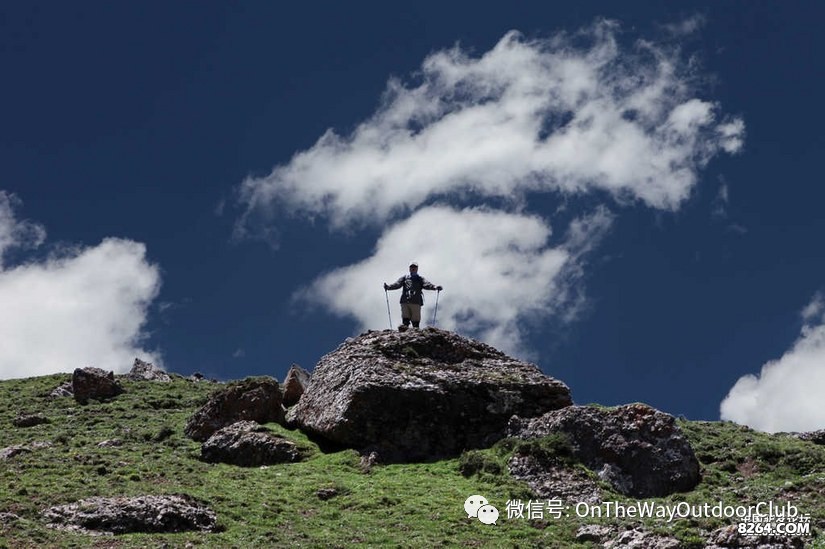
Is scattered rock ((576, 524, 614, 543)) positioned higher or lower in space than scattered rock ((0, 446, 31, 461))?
lower

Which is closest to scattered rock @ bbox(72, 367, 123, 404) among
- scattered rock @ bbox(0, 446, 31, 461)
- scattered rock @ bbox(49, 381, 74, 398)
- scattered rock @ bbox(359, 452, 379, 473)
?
scattered rock @ bbox(49, 381, 74, 398)

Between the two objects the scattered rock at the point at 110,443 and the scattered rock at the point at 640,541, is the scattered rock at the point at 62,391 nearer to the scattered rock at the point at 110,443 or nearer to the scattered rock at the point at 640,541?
the scattered rock at the point at 110,443

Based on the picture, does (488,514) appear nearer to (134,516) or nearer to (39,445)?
(134,516)

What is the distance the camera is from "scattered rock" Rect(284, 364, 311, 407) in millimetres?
46375

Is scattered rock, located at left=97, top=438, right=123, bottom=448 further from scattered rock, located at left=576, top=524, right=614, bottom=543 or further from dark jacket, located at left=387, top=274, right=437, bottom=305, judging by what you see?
scattered rock, located at left=576, top=524, right=614, bottom=543

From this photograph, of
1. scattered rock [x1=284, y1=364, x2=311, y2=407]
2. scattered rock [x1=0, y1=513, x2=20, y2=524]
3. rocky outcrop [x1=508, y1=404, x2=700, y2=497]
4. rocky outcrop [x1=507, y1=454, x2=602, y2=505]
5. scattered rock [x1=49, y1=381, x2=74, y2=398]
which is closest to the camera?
scattered rock [x1=0, y1=513, x2=20, y2=524]

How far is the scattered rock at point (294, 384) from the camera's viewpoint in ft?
152

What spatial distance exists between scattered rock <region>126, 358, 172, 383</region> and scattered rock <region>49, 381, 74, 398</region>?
483cm

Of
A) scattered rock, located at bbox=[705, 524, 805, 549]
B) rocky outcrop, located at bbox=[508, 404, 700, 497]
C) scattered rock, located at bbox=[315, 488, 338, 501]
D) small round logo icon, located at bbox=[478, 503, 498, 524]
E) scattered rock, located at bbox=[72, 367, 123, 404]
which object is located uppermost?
scattered rock, located at bbox=[72, 367, 123, 404]

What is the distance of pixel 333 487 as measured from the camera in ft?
112

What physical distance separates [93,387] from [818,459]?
38.6 meters

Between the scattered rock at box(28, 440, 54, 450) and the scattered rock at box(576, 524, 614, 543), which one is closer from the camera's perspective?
the scattered rock at box(576, 524, 614, 543)

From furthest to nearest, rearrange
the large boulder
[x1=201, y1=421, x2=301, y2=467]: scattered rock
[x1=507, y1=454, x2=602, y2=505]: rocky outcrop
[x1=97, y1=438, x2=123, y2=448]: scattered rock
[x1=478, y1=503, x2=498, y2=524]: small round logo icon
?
[x1=97, y1=438, x2=123, y2=448]: scattered rock → the large boulder → [x1=201, y1=421, x2=301, y2=467]: scattered rock → [x1=507, y1=454, x2=602, y2=505]: rocky outcrop → [x1=478, y1=503, x2=498, y2=524]: small round logo icon

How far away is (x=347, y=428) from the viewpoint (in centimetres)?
3978
